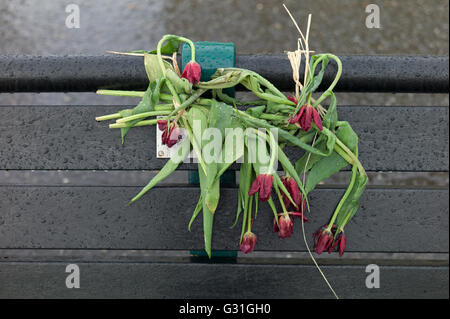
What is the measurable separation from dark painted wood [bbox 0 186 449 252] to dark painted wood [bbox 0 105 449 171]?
5cm

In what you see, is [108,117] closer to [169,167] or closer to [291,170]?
[169,167]

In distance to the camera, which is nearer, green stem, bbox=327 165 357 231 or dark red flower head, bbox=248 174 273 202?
dark red flower head, bbox=248 174 273 202

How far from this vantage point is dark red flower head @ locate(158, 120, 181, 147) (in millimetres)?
658

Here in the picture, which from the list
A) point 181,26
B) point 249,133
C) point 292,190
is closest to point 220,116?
point 249,133

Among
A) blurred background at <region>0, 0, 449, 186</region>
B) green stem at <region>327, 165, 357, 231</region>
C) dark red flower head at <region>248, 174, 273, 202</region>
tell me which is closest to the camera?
dark red flower head at <region>248, 174, 273, 202</region>

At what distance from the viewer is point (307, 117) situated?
0.66m

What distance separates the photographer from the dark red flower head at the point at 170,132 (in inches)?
25.9

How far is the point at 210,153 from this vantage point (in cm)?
66

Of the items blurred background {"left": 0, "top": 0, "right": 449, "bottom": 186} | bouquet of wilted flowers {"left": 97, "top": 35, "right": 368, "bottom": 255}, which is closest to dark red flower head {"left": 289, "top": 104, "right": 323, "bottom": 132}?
bouquet of wilted flowers {"left": 97, "top": 35, "right": 368, "bottom": 255}

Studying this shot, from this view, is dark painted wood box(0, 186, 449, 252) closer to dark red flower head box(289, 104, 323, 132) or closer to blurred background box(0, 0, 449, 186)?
dark red flower head box(289, 104, 323, 132)

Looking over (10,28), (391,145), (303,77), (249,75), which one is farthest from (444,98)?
(10,28)

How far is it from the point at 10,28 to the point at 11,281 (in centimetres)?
104

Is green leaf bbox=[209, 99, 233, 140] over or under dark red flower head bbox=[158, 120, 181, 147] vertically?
over

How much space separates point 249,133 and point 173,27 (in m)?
0.98
